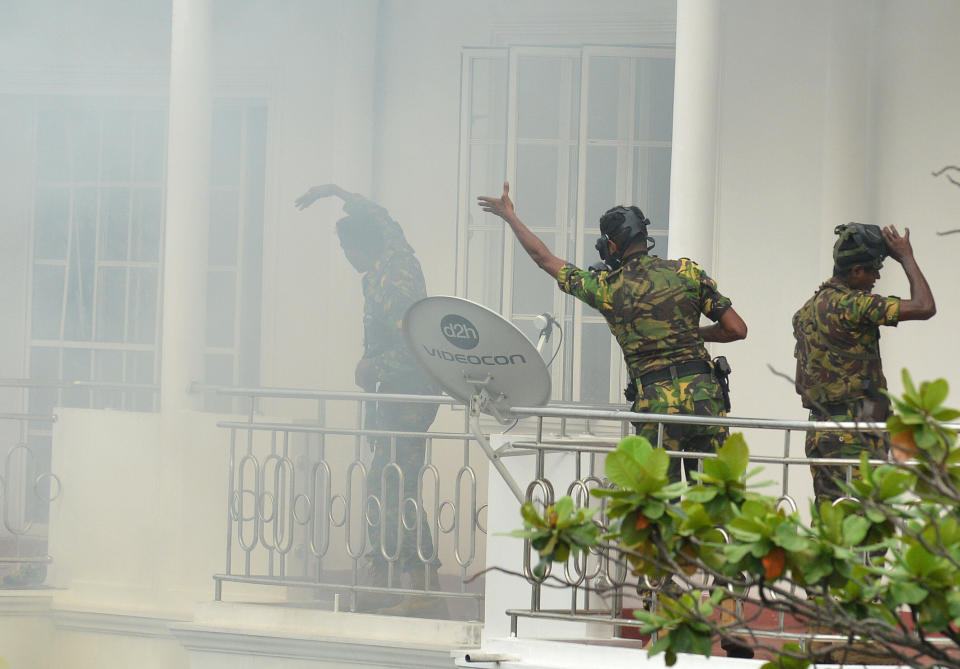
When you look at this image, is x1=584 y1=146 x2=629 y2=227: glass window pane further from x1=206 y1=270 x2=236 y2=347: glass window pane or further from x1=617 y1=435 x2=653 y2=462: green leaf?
x1=617 y1=435 x2=653 y2=462: green leaf

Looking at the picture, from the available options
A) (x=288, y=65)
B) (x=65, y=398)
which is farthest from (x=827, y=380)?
(x=65, y=398)

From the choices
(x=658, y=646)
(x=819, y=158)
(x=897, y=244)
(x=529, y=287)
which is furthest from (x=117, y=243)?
(x=658, y=646)

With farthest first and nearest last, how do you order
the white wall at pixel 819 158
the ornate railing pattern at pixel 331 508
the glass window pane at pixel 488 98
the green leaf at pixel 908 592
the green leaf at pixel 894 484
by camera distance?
the glass window pane at pixel 488 98 < the white wall at pixel 819 158 < the ornate railing pattern at pixel 331 508 < the green leaf at pixel 894 484 < the green leaf at pixel 908 592

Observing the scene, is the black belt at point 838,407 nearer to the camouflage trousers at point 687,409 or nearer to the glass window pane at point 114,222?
the camouflage trousers at point 687,409

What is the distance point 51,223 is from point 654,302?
6114 mm

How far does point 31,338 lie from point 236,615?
3.79 metres

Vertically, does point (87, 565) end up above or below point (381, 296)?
below

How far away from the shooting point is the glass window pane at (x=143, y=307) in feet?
29.9

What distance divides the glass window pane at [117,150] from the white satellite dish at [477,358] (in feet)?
17.6

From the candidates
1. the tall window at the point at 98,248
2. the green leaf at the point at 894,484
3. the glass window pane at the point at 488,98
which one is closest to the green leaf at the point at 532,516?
the green leaf at the point at 894,484

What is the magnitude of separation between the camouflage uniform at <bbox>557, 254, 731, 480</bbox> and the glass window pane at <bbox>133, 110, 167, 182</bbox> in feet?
16.9

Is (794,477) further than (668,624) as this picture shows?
Yes

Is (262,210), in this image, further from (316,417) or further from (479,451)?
(479,451)

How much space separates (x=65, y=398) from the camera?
30.1 ft
